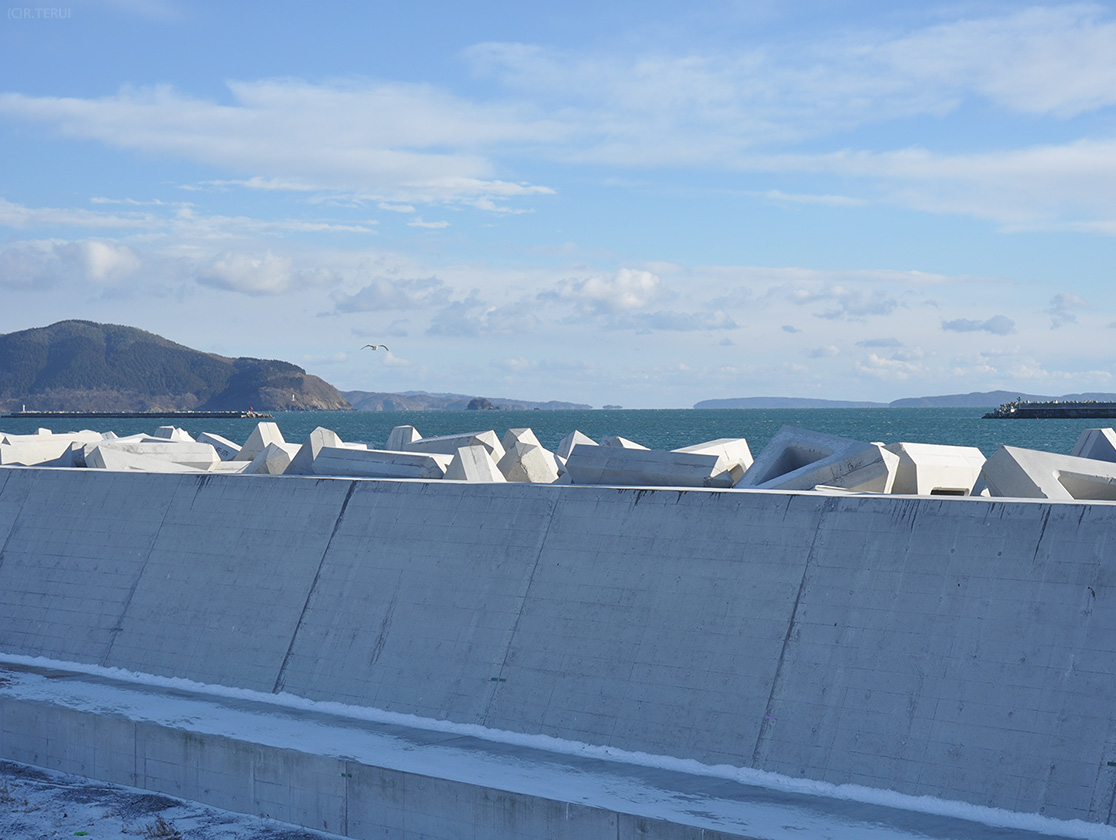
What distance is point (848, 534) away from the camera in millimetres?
7102

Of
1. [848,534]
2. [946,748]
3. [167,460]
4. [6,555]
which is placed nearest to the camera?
[946,748]

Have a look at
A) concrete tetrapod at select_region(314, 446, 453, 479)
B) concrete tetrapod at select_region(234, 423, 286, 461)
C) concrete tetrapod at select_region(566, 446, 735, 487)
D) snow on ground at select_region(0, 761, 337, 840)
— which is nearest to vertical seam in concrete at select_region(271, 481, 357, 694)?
snow on ground at select_region(0, 761, 337, 840)

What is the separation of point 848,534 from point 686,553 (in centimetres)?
118

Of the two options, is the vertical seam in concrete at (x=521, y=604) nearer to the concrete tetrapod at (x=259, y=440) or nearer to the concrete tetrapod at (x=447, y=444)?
the concrete tetrapod at (x=447, y=444)

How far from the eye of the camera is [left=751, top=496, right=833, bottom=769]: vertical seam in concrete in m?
6.65

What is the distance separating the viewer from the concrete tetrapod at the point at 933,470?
11.5 meters

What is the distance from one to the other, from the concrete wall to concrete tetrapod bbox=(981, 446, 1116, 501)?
8.55ft

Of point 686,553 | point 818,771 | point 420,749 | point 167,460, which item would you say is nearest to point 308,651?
point 420,749

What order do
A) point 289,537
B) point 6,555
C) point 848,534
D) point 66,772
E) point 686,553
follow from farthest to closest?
point 6,555
point 289,537
point 66,772
point 686,553
point 848,534

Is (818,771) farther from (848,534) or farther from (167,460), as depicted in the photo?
(167,460)

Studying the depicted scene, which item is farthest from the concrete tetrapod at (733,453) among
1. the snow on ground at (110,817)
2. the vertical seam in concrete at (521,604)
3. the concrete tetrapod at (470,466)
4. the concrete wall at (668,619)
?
the snow on ground at (110,817)

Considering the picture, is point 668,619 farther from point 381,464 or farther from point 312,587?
point 381,464

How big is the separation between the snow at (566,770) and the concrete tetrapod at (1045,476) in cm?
374

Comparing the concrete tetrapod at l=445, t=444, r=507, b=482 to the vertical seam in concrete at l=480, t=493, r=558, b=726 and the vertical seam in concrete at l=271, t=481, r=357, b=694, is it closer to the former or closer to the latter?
the vertical seam in concrete at l=271, t=481, r=357, b=694
